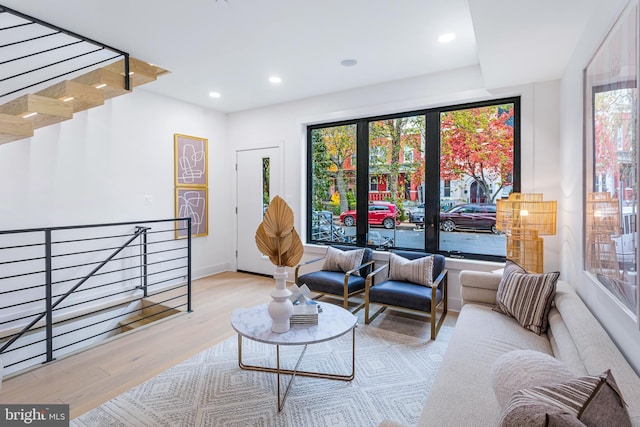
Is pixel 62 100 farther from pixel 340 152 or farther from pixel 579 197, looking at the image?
pixel 579 197

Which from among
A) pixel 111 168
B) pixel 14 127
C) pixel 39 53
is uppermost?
pixel 39 53

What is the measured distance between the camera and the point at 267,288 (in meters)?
4.62

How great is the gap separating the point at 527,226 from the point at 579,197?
0.54 meters

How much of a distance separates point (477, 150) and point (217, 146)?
3.85 m

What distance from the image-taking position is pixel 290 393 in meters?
2.18

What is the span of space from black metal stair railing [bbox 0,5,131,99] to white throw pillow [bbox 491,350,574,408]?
365cm

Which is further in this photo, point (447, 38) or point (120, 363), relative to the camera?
point (447, 38)

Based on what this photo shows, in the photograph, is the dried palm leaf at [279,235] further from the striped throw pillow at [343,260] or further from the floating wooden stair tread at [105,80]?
the floating wooden stair tread at [105,80]

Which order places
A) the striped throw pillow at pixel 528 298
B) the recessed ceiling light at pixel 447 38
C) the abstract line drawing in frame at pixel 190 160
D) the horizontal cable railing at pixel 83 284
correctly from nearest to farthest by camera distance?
the striped throw pillow at pixel 528 298, the recessed ceiling light at pixel 447 38, the horizontal cable railing at pixel 83 284, the abstract line drawing in frame at pixel 190 160

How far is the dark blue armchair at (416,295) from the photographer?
2.96 metres

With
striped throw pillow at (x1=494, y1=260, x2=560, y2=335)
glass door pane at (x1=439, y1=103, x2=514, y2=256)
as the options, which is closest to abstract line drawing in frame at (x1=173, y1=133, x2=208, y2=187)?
glass door pane at (x1=439, y1=103, x2=514, y2=256)

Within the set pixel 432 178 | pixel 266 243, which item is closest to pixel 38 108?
pixel 266 243

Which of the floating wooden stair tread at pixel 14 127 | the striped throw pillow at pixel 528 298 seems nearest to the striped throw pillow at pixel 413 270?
the striped throw pillow at pixel 528 298

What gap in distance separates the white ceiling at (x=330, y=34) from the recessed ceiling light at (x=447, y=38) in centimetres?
6
